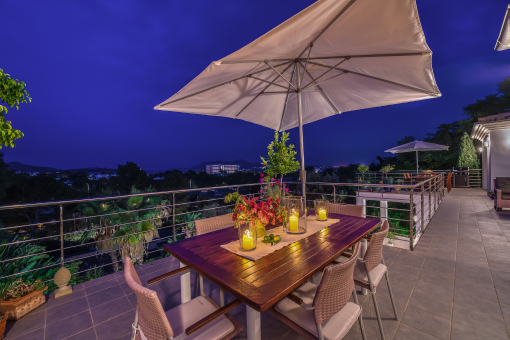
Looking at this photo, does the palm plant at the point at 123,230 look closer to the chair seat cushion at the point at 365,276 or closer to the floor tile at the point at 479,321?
the chair seat cushion at the point at 365,276

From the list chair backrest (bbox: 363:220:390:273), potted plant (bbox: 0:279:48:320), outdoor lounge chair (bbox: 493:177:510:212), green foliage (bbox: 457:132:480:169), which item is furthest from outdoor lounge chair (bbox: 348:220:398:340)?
green foliage (bbox: 457:132:480:169)

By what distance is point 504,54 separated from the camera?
28.3 meters

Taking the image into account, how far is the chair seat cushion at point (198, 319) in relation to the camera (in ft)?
3.89

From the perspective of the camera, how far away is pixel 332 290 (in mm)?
1157

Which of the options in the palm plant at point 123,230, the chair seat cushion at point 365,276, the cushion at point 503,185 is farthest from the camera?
the cushion at point 503,185

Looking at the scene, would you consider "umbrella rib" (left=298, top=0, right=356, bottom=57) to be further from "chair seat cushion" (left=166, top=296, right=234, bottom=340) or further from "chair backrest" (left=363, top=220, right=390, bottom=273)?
"chair seat cushion" (left=166, top=296, right=234, bottom=340)

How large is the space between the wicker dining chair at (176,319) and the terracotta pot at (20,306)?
161 cm

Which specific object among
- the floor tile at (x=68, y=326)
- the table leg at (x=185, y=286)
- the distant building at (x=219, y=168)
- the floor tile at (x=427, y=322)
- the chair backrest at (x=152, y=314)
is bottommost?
the floor tile at (x=68, y=326)

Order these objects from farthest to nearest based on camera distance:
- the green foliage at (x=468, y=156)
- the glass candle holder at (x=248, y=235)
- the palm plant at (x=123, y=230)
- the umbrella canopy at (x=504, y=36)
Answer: the green foliage at (x=468, y=156)
the palm plant at (x=123, y=230)
the umbrella canopy at (x=504, y=36)
the glass candle holder at (x=248, y=235)

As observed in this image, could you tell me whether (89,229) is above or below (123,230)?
above

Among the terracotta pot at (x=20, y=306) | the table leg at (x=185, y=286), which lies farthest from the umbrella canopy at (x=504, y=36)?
the terracotta pot at (x=20, y=306)

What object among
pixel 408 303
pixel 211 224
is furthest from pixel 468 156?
pixel 211 224

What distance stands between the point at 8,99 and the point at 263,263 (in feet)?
8.97

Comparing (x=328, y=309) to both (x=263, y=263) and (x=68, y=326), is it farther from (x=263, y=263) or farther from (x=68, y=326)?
(x=68, y=326)
